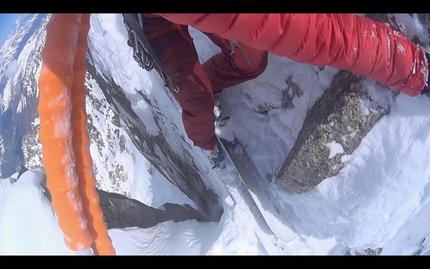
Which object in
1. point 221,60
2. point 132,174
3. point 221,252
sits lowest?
point 132,174

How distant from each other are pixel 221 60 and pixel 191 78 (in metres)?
0.37

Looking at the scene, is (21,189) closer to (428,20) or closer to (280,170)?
(280,170)

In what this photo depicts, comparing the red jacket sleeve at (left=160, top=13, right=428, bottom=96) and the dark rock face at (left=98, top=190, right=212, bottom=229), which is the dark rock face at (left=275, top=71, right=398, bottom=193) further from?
the dark rock face at (left=98, top=190, right=212, bottom=229)

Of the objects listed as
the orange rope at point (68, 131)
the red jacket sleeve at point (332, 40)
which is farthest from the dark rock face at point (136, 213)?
the red jacket sleeve at point (332, 40)

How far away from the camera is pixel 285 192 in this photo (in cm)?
294

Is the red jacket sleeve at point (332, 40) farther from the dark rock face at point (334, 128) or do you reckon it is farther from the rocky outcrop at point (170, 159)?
the rocky outcrop at point (170, 159)

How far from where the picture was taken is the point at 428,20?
1.90m

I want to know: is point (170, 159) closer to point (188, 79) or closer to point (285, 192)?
point (285, 192)

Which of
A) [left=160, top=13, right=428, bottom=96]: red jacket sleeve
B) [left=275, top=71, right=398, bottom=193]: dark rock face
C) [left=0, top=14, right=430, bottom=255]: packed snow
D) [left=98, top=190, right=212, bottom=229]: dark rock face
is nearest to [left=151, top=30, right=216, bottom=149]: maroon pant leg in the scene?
[left=0, top=14, right=430, bottom=255]: packed snow

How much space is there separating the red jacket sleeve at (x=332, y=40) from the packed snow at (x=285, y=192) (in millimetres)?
261

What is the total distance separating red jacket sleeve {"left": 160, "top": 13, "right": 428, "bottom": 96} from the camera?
1347 millimetres

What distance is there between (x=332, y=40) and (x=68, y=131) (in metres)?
1.40

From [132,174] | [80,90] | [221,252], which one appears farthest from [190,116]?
[132,174]
